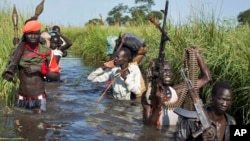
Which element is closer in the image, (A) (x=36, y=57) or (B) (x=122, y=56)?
(A) (x=36, y=57)

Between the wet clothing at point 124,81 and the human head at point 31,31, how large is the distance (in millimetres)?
2170

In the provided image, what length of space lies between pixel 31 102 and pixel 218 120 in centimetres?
351

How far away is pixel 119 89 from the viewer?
344 inches

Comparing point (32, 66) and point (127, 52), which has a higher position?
point (127, 52)

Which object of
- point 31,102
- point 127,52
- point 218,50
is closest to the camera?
point 31,102

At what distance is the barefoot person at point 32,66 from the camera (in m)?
6.68

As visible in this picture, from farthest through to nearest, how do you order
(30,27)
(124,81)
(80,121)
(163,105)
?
1. (124,81)
2. (80,121)
3. (30,27)
4. (163,105)

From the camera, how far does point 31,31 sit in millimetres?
6645

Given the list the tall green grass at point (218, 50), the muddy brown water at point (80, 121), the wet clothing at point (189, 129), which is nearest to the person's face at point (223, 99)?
the wet clothing at point (189, 129)

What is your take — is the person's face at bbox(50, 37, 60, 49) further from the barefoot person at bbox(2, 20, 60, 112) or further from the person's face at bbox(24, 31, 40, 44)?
the person's face at bbox(24, 31, 40, 44)

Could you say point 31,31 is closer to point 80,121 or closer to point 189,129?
point 80,121

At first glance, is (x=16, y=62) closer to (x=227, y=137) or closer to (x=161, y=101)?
(x=161, y=101)

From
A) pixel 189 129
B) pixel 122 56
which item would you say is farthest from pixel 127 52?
pixel 189 129

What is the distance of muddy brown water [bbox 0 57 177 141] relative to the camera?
238 inches
